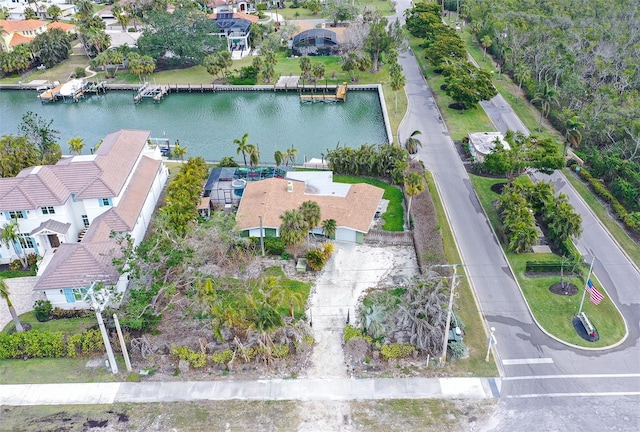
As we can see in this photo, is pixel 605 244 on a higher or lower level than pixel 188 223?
lower

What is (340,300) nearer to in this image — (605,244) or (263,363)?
(263,363)

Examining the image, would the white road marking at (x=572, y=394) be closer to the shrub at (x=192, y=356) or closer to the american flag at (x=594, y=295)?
the american flag at (x=594, y=295)

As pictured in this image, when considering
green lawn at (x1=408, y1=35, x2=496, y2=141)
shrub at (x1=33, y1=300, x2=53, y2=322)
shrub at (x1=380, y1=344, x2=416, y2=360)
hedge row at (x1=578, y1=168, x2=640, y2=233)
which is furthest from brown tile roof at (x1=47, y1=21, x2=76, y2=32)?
shrub at (x1=380, y1=344, x2=416, y2=360)

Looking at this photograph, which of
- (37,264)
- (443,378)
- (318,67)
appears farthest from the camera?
(318,67)

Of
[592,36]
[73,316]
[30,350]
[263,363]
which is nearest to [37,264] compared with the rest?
[73,316]

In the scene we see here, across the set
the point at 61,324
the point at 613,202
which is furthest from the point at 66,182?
the point at 613,202

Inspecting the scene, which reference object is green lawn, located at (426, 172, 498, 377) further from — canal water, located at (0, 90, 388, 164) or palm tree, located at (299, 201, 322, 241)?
canal water, located at (0, 90, 388, 164)

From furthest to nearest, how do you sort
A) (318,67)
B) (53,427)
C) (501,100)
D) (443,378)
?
(318,67) < (501,100) < (443,378) < (53,427)

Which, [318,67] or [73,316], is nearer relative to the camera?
[73,316]
